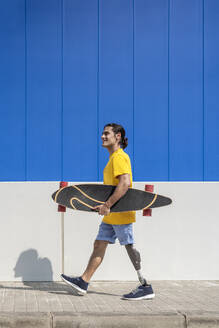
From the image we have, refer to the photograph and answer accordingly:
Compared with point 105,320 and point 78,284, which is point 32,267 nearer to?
point 78,284

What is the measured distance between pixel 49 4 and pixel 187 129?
257cm

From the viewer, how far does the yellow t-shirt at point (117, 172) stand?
531 cm

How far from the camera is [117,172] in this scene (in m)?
5.30

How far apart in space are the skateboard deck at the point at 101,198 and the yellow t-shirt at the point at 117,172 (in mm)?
74

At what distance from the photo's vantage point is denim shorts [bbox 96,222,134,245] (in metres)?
5.41

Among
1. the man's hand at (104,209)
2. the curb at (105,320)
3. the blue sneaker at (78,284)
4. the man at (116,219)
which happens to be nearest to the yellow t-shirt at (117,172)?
the man at (116,219)

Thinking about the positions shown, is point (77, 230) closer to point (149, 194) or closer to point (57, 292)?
point (57, 292)

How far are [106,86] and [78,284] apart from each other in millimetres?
2808

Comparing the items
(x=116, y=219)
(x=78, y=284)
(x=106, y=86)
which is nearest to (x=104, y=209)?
(x=116, y=219)

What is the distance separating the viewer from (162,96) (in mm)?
7051

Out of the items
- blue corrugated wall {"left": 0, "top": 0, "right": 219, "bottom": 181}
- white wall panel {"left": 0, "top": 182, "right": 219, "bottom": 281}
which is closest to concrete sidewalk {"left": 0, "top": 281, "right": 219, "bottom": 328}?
white wall panel {"left": 0, "top": 182, "right": 219, "bottom": 281}

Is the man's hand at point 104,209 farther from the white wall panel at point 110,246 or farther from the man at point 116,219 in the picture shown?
the white wall panel at point 110,246

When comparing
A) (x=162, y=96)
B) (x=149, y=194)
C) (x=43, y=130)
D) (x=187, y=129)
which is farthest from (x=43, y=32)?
(x=149, y=194)

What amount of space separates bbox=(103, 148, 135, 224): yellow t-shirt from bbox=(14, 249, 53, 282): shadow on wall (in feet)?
4.60
